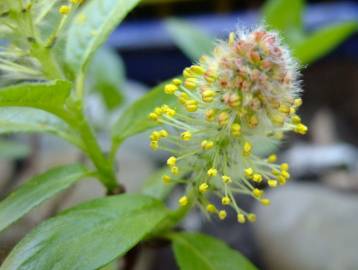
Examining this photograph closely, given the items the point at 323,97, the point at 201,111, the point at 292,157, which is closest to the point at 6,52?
the point at 201,111

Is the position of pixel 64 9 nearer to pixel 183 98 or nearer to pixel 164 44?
pixel 183 98

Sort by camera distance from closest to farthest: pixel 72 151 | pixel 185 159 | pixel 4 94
Result: pixel 4 94, pixel 185 159, pixel 72 151

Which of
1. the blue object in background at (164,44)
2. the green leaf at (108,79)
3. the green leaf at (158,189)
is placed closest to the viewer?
the green leaf at (158,189)

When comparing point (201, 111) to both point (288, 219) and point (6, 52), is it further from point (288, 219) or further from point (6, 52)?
point (288, 219)

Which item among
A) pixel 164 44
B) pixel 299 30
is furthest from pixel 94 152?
pixel 164 44

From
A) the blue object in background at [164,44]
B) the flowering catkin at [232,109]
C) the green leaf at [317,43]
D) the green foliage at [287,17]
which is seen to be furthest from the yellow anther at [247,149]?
the blue object in background at [164,44]

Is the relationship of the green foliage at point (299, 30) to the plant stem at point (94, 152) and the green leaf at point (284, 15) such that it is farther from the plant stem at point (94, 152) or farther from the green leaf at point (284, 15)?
the plant stem at point (94, 152)
